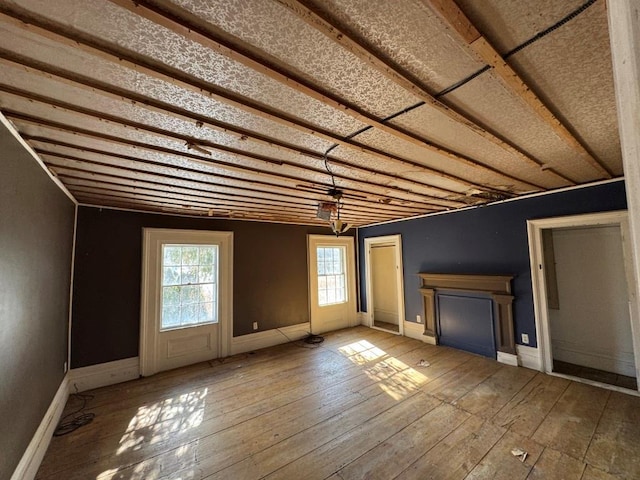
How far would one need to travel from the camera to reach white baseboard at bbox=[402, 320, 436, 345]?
4670 mm

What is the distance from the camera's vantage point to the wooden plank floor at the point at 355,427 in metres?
2.01

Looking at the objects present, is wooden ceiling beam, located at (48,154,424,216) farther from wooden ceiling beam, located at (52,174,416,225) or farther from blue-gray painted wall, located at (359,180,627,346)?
blue-gray painted wall, located at (359,180,627,346)

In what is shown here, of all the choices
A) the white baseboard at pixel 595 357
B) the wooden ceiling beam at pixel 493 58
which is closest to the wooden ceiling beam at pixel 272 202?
the wooden ceiling beam at pixel 493 58

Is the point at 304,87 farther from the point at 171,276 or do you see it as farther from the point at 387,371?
the point at 171,276

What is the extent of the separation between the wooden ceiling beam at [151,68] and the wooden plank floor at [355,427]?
2431 millimetres

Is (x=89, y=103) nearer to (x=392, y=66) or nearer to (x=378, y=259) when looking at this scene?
(x=392, y=66)

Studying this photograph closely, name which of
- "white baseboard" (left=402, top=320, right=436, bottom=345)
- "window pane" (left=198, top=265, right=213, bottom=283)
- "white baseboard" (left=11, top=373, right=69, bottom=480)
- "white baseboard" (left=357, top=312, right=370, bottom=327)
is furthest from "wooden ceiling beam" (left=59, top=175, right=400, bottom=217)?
"white baseboard" (left=357, top=312, right=370, bottom=327)

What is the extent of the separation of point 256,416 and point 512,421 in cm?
243

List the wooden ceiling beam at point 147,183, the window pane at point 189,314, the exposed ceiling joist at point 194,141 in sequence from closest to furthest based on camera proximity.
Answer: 1. the exposed ceiling joist at point 194,141
2. the wooden ceiling beam at point 147,183
3. the window pane at point 189,314

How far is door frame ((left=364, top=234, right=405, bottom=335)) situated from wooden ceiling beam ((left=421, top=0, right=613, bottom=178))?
360cm

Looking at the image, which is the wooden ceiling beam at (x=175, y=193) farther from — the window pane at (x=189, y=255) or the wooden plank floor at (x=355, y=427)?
the wooden plank floor at (x=355, y=427)

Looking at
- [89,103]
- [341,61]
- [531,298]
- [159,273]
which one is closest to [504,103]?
[341,61]

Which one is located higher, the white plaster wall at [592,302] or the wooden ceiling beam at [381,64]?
the wooden ceiling beam at [381,64]

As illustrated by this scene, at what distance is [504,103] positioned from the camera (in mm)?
1476
